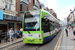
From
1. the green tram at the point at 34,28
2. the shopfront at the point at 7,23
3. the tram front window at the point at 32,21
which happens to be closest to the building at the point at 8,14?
the shopfront at the point at 7,23

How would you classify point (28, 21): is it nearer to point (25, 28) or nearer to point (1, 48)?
point (25, 28)

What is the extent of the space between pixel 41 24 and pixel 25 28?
162 cm

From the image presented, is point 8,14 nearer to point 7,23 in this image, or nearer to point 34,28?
point 7,23

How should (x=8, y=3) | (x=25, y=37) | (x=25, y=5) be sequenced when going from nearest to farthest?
(x=25, y=37) → (x=8, y=3) → (x=25, y=5)

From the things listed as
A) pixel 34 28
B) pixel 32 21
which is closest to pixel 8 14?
pixel 32 21

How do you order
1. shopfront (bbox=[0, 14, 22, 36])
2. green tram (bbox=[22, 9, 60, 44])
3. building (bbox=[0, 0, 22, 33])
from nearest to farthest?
green tram (bbox=[22, 9, 60, 44])
shopfront (bbox=[0, 14, 22, 36])
building (bbox=[0, 0, 22, 33])

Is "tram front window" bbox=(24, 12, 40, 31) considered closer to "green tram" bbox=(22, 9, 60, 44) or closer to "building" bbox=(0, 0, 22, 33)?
"green tram" bbox=(22, 9, 60, 44)

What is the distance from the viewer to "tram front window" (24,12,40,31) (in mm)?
6588

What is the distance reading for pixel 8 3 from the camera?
1307 centimetres

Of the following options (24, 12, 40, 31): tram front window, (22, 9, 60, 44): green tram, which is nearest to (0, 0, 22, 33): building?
(24, 12, 40, 31): tram front window

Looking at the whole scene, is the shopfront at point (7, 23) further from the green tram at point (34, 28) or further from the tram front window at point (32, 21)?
the green tram at point (34, 28)

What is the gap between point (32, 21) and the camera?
676 cm

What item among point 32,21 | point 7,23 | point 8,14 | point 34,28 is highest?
point 8,14

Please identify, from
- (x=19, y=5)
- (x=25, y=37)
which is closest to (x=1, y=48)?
(x=25, y=37)
